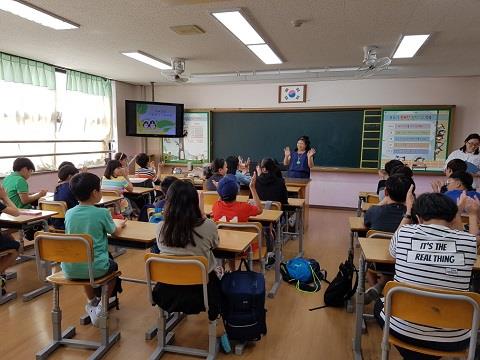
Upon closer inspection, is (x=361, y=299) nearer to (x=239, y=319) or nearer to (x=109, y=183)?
(x=239, y=319)

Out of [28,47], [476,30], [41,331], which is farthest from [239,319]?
[28,47]

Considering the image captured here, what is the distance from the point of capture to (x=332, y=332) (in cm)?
275

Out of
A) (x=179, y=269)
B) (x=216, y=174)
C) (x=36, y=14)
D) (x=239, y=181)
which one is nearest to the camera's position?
(x=179, y=269)

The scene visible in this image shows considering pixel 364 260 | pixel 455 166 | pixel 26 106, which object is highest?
pixel 26 106

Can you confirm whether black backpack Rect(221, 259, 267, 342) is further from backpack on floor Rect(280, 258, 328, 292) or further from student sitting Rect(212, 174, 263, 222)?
backpack on floor Rect(280, 258, 328, 292)

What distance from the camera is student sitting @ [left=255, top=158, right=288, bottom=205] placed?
4.09 metres

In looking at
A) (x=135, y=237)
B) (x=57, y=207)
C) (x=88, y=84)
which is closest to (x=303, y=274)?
(x=135, y=237)

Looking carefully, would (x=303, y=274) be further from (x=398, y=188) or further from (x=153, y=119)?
(x=153, y=119)

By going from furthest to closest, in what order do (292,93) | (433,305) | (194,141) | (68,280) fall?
(194,141) → (292,93) → (68,280) → (433,305)

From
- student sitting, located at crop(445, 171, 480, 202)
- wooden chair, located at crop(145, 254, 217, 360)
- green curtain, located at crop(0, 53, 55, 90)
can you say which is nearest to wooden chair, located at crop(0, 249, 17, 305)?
wooden chair, located at crop(145, 254, 217, 360)

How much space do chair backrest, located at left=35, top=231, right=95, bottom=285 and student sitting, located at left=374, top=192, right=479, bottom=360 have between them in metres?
1.80

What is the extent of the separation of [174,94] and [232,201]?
5.76 meters

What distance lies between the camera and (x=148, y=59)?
18.4 ft

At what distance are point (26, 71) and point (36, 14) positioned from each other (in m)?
2.48
